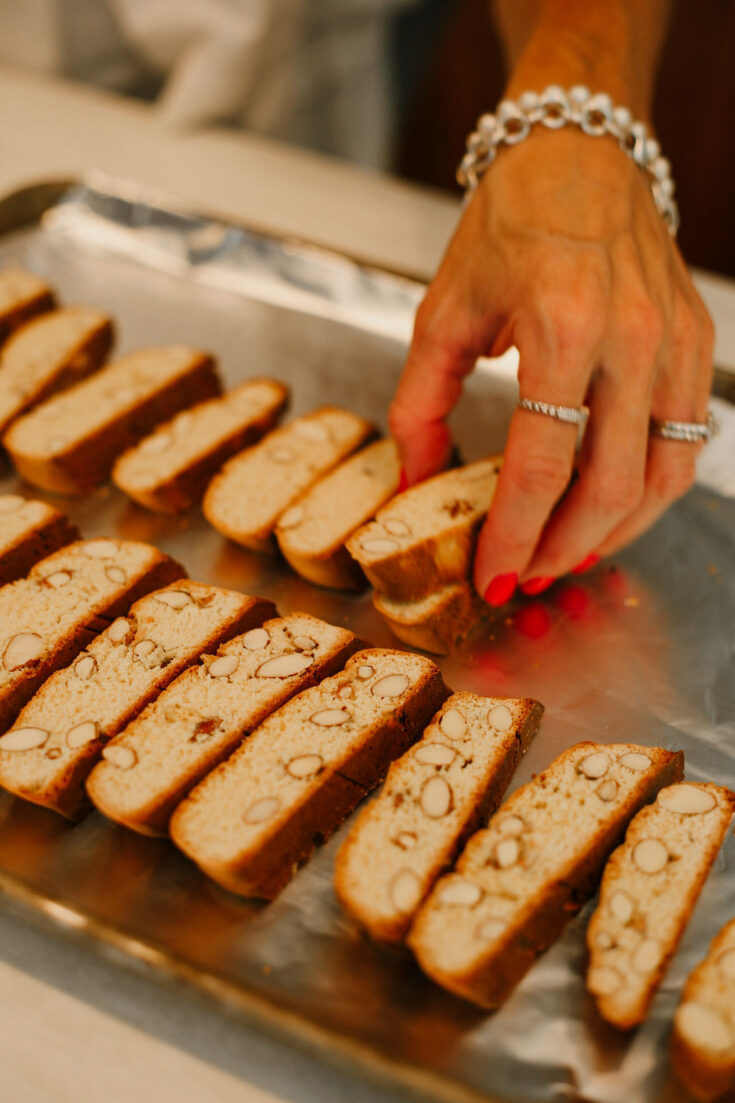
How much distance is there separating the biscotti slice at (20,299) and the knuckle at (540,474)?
1911mm

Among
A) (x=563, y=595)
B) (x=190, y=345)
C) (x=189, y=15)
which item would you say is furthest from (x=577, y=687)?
(x=189, y=15)

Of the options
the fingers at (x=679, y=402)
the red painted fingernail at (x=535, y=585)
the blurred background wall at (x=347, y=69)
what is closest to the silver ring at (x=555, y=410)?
the fingers at (x=679, y=402)

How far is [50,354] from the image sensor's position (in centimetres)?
304

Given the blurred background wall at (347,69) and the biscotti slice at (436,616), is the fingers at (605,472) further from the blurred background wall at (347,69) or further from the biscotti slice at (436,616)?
the blurred background wall at (347,69)

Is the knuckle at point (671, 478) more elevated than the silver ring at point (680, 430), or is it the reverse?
the silver ring at point (680, 430)

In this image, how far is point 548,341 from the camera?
193 cm

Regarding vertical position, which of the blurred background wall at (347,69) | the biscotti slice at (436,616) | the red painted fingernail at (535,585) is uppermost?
the blurred background wall at (347,69)

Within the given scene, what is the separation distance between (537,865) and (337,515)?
42.7 inches

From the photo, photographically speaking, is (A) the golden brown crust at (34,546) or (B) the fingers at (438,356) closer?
(B) the fingers at (438,356)

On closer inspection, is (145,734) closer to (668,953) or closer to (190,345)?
(668,953)

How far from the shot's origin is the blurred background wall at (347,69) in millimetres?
3631

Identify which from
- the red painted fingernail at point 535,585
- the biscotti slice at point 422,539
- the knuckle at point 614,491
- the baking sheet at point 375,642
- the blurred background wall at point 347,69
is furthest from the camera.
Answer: the blurred background wall at point 347,69

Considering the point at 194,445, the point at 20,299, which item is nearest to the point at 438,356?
the point at 194,445

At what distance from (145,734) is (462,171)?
1513 millimetres
